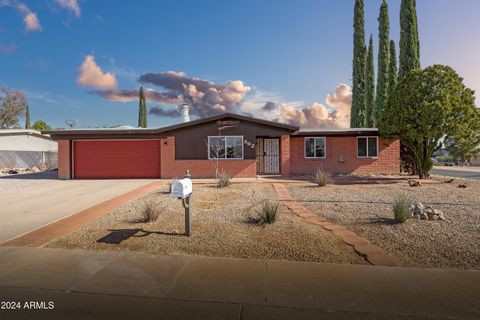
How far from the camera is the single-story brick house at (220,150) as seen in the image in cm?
1614

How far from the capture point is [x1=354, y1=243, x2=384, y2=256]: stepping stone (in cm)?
431

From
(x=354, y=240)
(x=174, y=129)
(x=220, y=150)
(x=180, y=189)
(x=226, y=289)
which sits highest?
(x=174, y=129)

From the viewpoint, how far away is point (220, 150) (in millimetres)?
16297

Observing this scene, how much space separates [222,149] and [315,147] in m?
6.14

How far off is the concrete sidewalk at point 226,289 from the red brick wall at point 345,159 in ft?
46.9

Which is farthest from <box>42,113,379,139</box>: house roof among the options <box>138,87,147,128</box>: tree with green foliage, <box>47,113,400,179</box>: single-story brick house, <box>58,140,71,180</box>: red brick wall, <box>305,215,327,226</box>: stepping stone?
<box>138,87,147,128</box>: tree with green foliage

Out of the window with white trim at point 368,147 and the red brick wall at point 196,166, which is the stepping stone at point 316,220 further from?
the window with white trim at point 368,147

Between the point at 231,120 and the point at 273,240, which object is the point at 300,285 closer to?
the point at 273,240

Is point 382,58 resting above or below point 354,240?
above

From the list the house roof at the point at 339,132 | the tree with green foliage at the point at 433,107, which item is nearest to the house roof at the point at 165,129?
the house roof at the point at 339,132

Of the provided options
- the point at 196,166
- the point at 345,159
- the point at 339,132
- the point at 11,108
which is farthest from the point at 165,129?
the point at 11,108

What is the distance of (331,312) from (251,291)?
888mm

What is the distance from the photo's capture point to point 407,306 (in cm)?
288

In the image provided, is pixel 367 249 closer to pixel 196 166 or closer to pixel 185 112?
pixel 196 166
